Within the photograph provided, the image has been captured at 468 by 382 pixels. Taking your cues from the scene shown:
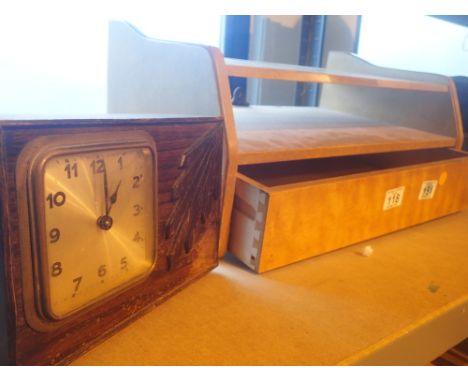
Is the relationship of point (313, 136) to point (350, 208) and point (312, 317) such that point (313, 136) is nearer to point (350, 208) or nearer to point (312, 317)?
point (350, 208)

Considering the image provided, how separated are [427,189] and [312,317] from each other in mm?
454

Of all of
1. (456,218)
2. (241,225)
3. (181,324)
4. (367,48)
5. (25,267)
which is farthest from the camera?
(367,48)

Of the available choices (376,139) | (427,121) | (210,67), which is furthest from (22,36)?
(427,121)

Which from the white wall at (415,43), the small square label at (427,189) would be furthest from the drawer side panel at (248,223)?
the white wall at (415,43)

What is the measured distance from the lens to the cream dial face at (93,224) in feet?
1.17

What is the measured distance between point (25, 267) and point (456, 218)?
906 mm

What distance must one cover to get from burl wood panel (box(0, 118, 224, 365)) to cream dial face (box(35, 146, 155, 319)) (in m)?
0.02

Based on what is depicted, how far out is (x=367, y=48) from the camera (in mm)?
1640

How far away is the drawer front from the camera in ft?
1.91

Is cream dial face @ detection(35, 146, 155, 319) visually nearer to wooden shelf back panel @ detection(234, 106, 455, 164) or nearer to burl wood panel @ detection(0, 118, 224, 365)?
burl wood panel @ detection(0, 118, 224, 365)

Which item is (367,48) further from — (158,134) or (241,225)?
(158,134)

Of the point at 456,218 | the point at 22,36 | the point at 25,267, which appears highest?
the point at 22,36

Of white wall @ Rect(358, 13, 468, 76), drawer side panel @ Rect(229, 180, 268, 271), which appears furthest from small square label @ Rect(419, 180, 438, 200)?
white wall @ Rect(358, 13, 468, 76)

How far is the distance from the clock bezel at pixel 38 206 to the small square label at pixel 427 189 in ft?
2.09
